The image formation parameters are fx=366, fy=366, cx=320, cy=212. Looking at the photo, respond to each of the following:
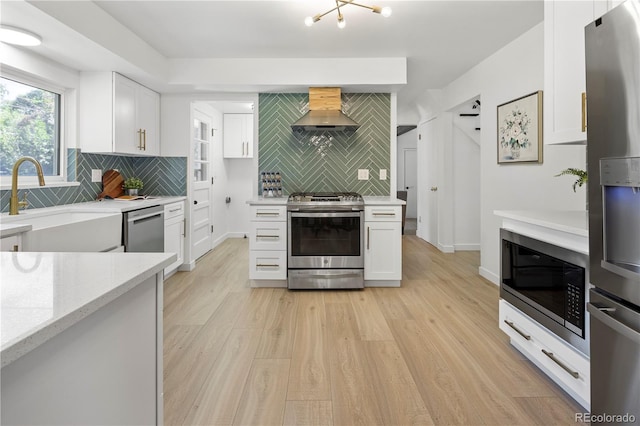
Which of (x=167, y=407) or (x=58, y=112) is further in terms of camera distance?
(x=58, y=112)

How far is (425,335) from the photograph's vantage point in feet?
8.57

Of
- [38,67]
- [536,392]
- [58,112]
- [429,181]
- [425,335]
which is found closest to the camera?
[536,392]

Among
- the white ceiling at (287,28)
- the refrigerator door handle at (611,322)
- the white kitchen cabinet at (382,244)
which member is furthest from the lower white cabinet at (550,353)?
the white ceiling at (287,28)

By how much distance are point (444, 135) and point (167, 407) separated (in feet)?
16.4

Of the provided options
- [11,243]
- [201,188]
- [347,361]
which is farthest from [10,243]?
[201,188]

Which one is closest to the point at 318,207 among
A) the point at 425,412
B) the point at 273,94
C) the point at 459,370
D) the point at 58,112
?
the point at 273,94

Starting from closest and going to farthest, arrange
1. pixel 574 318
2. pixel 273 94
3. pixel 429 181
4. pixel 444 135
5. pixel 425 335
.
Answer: pixel 574 318, pixel 425 335, pixel 273 94, pixel 444 135, pixel 429 181

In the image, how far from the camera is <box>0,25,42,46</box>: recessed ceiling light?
7.95 ft

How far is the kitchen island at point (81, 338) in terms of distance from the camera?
1.98 ft

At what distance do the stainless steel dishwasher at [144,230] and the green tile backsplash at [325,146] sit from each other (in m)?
1.33

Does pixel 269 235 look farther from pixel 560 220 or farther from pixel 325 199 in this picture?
pixel 560 220

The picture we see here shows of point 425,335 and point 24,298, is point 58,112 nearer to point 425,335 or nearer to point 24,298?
point 24,298

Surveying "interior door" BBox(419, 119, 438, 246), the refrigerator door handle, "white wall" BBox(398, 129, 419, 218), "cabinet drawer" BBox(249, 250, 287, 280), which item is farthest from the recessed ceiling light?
"white wall" BBox(398, 129, 419, 218)

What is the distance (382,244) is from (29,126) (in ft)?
10.9
